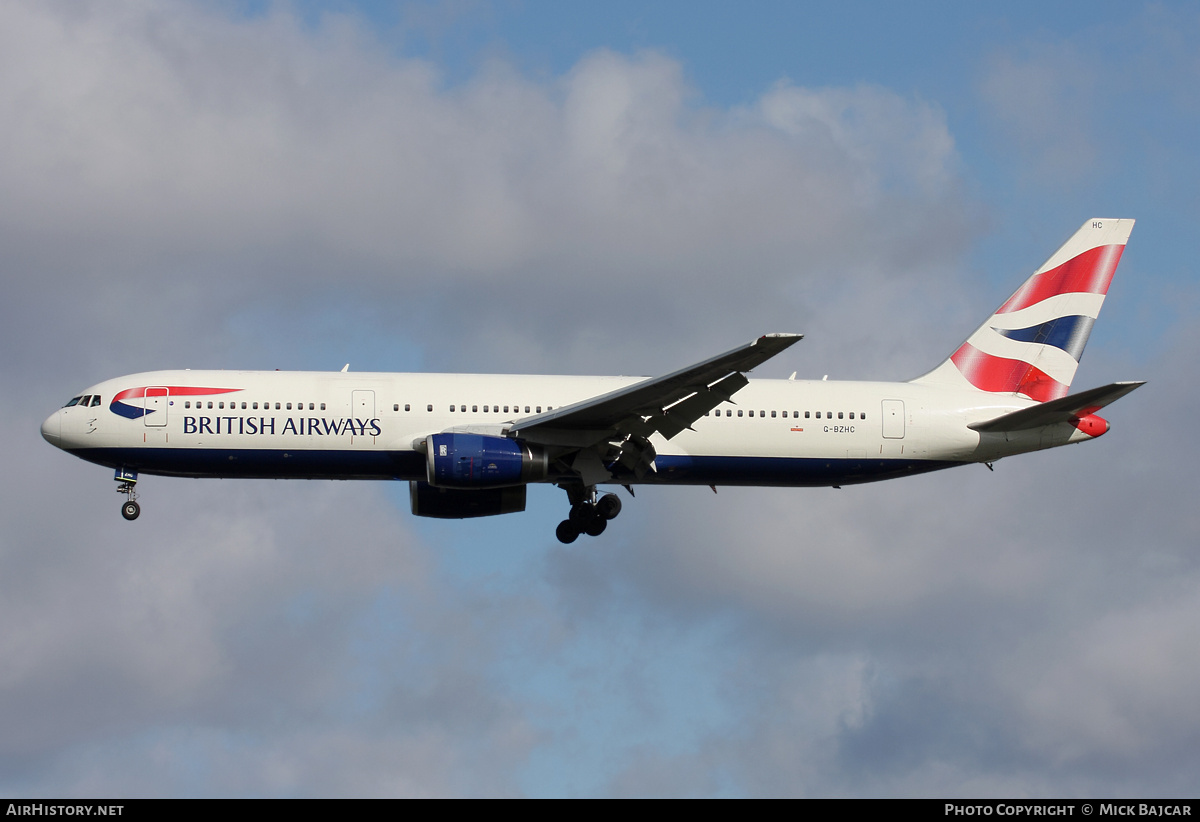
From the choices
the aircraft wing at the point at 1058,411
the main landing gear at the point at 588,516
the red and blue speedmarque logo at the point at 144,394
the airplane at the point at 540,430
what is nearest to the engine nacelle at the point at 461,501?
the airplane at the point at 540,430

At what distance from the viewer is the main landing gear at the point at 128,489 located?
4044cm

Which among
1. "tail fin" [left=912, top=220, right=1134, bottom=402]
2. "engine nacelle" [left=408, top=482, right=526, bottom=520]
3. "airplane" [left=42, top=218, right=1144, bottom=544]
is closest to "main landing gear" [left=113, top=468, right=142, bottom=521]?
"airplane" [left=42, top=218, right=1144, bottom=544]

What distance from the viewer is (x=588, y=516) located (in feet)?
139

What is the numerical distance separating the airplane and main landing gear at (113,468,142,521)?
0.04 meters

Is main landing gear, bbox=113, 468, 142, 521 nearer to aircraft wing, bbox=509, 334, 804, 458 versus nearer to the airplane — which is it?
the airplane

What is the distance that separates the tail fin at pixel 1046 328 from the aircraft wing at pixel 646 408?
34.1ft

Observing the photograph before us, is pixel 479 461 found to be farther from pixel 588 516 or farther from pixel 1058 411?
pixel 1058 411

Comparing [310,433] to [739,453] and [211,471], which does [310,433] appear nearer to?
[211,471]

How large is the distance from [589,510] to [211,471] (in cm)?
1155

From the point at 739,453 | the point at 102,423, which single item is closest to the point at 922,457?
the point at 739,453

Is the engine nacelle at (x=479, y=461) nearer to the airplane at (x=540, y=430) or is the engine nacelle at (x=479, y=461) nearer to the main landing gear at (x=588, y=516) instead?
the airplane at (x=540, y=430)

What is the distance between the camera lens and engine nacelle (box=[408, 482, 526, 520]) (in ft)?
144

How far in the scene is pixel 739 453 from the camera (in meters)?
41.2
